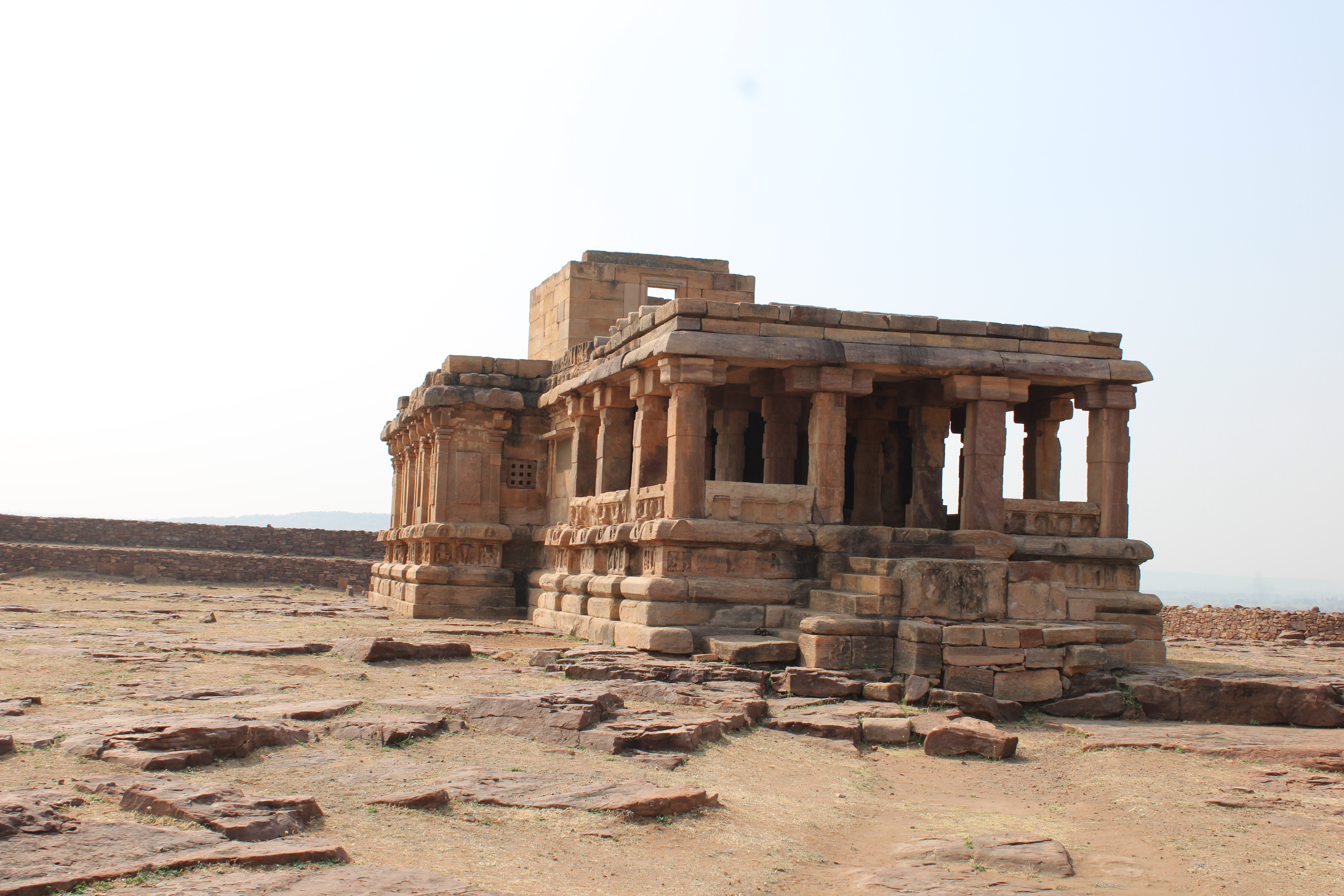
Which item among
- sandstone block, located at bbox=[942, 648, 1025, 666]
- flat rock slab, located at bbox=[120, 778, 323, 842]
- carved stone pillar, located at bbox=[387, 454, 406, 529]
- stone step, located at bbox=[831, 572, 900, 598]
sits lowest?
flat rock slab, located at bbox=[120, 778, 323, 842]

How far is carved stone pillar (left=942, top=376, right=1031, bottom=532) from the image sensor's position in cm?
1338

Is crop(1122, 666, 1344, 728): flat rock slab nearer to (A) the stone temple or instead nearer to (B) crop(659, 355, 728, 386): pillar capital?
(A) the stone temple

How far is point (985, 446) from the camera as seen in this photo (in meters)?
13.4

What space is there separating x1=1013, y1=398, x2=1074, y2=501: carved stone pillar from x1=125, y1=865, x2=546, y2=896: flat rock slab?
39.8ft

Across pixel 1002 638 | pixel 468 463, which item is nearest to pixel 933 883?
pixel 1002 638

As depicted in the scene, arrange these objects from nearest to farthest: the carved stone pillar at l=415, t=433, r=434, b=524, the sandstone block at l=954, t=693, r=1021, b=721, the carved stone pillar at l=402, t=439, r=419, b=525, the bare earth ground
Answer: the bare earth ground → the sandstone block at l=954, t=693, r=1021, b=721 → the carved stone pillar at l=415, t=433, r=434, b=524 → the carved stone pillar at l=402, t=439, r=419, b=525

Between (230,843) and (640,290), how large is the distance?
51.4 ft

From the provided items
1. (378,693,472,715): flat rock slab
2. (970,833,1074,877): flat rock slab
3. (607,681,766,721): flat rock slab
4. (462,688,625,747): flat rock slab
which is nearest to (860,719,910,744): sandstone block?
(607,681,766,721): flat rock slab

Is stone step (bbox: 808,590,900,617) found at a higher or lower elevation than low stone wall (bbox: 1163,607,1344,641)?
higher

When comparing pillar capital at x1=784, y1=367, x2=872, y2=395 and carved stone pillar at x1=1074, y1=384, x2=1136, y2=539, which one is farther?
carved stone pillar at x1=1074, y1=384, x2=1136, y2=539

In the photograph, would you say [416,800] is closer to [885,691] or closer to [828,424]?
[885,691]

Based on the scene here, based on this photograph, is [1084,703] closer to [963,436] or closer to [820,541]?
[820,541]

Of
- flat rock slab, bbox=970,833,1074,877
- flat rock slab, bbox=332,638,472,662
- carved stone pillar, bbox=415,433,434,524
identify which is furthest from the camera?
carved stone pillar, bbox=415,433,434,524

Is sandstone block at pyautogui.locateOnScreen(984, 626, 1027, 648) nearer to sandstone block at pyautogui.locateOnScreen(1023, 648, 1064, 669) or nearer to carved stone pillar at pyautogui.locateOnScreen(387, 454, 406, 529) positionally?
sandstone block at pyautogui.locateOnScreen(1023, 648, 1064, 669)
